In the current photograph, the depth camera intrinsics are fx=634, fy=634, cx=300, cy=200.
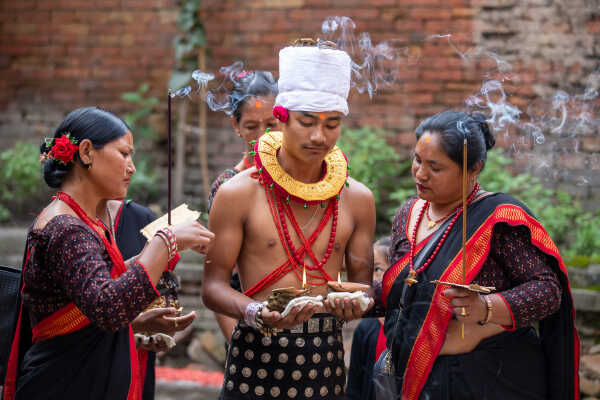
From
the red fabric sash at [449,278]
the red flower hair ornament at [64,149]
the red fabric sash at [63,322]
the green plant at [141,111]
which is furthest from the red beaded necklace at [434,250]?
the green plant at [141,111]

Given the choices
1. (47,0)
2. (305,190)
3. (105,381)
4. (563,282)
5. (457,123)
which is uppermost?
(47,0)

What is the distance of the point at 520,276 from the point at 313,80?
4.05ft

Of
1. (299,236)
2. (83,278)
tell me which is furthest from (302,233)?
(83,278)

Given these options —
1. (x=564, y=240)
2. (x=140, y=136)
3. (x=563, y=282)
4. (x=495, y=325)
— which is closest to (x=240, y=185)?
(x=495, y=325)

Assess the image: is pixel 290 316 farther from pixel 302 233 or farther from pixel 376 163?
pixel 376 163

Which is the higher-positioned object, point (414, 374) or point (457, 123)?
point (457, 123)

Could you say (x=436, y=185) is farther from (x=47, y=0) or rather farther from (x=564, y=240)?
(x=47, y=0)

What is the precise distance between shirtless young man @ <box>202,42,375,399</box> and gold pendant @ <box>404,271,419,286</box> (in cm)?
23

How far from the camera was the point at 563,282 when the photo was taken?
2.86m

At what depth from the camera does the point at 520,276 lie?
2732 mm

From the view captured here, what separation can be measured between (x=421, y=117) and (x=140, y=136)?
3.31 m

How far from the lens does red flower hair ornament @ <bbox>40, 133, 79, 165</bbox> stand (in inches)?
104

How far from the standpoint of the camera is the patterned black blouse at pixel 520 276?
2646mm

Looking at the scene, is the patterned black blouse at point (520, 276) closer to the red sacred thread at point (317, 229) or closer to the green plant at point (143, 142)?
the red sacred thread at point (317, 229)
